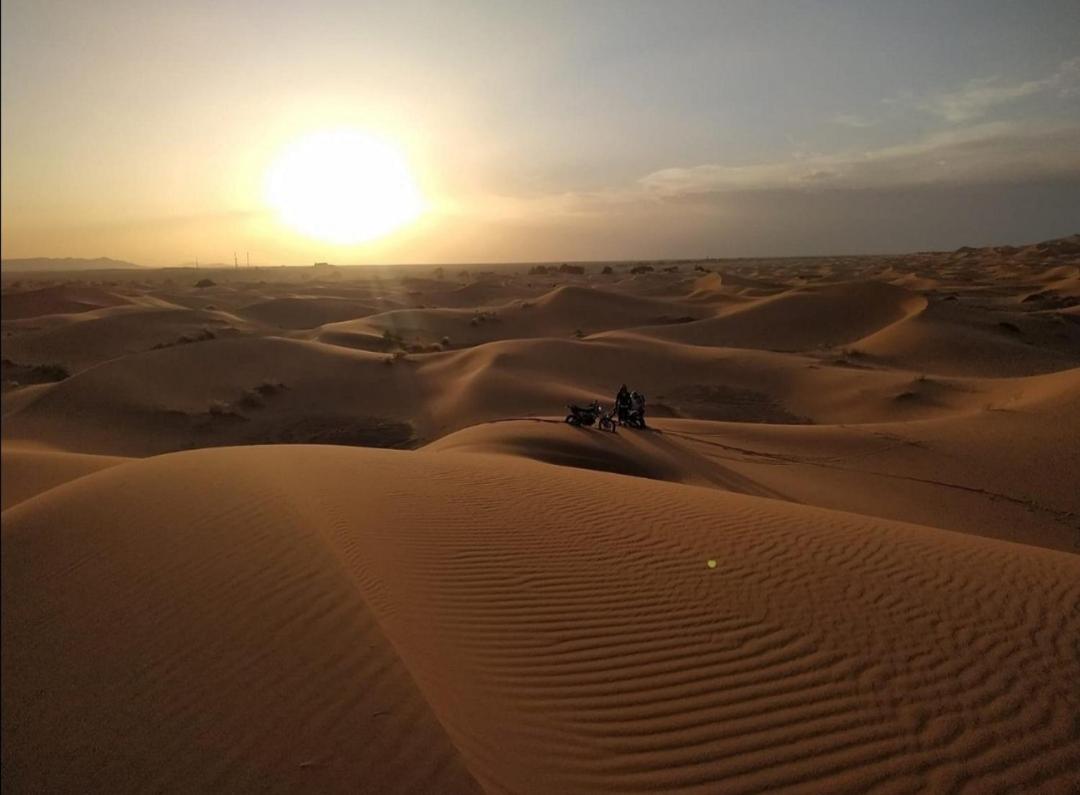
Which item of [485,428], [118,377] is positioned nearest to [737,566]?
[485,428]

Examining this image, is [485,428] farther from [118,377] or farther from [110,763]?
[118,377]

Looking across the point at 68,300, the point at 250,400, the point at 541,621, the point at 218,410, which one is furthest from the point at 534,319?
the point at 541,621

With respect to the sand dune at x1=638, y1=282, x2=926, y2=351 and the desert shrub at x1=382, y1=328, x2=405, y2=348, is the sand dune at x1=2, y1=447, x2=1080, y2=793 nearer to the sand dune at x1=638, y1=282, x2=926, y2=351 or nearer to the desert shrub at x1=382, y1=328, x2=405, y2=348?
the desert shrub at x1=382, y1=328, x2=405, y2=348

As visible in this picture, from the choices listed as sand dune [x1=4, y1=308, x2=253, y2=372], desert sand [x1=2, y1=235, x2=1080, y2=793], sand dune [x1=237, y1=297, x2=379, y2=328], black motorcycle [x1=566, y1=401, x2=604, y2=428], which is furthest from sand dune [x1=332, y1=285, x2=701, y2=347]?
desert sand [x1=2, y1=235, x2=1080, y2=793]

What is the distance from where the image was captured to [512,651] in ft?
13.0

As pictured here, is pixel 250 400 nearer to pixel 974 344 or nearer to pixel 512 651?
pixel 512 651

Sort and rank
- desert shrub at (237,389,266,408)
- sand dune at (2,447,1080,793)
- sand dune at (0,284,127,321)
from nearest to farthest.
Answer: sand dune at (2,447,1080,793) < desert shrub at (237,389,266,408) < sand dune at (0,284,127,321)

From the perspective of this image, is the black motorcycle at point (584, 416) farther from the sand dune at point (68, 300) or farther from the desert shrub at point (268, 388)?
the sand dune at point (68, 300)

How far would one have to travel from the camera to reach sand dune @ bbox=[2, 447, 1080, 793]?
10.1 ft

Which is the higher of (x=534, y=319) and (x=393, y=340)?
(x=534, y=319)

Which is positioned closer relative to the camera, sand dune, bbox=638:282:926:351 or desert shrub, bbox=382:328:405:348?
desert shrub, bbox=382:328:405:348

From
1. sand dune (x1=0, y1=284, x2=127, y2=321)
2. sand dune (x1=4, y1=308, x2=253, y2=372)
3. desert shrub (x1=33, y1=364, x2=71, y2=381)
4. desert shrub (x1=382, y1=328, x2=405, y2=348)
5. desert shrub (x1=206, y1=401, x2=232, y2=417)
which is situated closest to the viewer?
desert shrub (x1=206, y1=401, x2=232, y2=417)

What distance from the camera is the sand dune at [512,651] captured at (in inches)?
121

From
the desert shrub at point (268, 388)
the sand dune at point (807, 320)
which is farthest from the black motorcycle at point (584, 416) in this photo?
the sand dune at point (807, 320)
